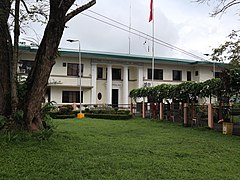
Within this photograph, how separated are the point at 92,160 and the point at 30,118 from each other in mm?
3202

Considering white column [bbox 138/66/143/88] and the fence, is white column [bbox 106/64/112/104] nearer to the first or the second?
white column [bbox 138/66/143/88]

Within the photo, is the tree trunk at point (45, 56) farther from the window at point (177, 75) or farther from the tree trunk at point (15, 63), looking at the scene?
the window at point (177, 75)

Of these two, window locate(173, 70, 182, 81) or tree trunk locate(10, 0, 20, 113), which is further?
window locate(173, 70, 182, 81)

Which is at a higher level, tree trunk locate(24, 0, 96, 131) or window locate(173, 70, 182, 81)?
window locate(173, 70, 182, 81)

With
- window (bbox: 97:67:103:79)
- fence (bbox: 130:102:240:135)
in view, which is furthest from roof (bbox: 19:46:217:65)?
fence (bbox: 130:102:240:135)

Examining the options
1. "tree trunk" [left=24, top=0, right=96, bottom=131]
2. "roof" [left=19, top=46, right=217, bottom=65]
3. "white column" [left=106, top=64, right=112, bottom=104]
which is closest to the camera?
"tree trunk" [left=24, top=0, right=96, bottom=131]

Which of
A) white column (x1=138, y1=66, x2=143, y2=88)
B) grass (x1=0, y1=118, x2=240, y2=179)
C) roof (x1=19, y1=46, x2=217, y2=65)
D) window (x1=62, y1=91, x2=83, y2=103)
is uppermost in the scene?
roof (x1=19, y1=46, x2=217, y2=65)

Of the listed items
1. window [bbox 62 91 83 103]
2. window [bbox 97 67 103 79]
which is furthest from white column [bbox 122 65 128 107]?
window [bbox 62 91 83 103]

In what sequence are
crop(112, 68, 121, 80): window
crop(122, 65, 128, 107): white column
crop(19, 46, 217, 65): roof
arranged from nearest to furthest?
crop(19, 46, 217, 65): roof → crop(122, 65, 128, 107): white column → crop(112, 68, 121, 80): window

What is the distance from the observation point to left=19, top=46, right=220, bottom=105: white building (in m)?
28.0

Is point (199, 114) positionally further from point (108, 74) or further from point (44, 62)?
point (108, 74)

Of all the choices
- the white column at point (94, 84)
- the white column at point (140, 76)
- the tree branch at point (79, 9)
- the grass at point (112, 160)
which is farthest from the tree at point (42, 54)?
the white column at point (140, 76)

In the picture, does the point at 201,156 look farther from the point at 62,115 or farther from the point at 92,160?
the point at 62,115

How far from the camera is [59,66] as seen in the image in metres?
28.0
